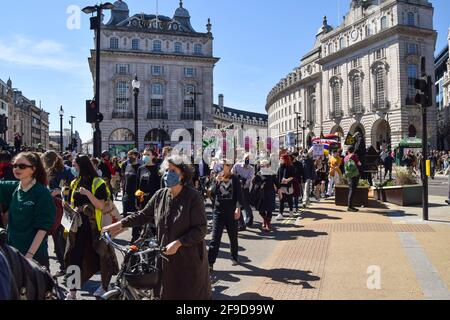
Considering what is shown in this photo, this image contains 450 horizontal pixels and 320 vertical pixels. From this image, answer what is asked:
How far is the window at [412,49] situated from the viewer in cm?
5614

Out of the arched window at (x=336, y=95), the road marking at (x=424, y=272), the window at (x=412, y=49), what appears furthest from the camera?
the arched window at (x=336, y=95)

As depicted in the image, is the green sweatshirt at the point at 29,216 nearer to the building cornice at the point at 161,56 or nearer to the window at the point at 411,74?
the window at the point at 411,74

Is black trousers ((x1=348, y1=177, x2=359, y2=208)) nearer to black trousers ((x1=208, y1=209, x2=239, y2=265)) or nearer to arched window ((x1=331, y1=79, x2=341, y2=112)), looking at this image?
black trousers ((x1=208, y1=209, x2=239, y2=265))

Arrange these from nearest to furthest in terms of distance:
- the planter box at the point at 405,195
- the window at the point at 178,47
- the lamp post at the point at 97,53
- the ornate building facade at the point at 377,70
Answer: the planter box at the point at 405,195 < the lamp post at the point at 97,53 < the ornate building facade at the point at 377,70 < the window at the point at 178,47

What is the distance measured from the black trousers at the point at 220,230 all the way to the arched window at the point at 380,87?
56.2 m

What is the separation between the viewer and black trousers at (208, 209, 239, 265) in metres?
7.07

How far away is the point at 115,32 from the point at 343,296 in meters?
A: 64.0

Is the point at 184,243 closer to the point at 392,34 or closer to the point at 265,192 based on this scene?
the point at 265,192

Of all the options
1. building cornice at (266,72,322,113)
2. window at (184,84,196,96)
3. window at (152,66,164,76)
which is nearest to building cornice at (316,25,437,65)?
building cornice at (266,72,322,113)

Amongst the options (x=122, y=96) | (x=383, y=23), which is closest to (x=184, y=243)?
(x=383, y=23)

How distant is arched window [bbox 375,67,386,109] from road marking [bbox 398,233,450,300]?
54.4 metres

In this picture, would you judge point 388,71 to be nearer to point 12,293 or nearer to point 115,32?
point 115,32

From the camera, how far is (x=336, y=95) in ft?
224

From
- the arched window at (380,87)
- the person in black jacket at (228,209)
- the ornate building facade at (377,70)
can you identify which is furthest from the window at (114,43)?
the person in black jacket at (228,209)
